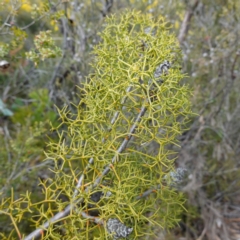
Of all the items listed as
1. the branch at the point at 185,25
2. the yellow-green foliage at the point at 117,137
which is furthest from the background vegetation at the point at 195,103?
the yellow-green foliage at the point at 117,137

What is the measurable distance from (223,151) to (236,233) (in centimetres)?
37

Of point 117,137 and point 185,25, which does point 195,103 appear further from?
point 117,137

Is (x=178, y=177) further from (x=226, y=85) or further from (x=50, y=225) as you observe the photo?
(x=226, y=85)

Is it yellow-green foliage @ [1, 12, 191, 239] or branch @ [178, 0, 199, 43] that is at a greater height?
yellow-green foliage @ [1, 12, 191, 239]

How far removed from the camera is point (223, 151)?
1.84 metres

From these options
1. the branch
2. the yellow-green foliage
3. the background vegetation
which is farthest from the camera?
the branch

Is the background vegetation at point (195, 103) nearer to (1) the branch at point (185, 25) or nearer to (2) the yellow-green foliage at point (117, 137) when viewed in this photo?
(1) the branch at point (185, 25)

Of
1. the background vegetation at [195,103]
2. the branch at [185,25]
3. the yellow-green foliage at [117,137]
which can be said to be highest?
the yellow-green foliage at [117,137]

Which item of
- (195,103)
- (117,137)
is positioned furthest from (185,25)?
(117,137)

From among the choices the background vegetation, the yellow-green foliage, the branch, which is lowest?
the background vegetation

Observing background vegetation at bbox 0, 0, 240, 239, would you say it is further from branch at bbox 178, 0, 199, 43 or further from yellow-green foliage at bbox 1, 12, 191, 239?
yellow-green foliage at bbox 1, 12, 191, 239

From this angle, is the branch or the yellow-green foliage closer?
the yellow-green foliage

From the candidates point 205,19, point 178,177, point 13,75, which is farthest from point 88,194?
point 205,19

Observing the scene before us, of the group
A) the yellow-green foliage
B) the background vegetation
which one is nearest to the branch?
the background vegetation
